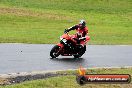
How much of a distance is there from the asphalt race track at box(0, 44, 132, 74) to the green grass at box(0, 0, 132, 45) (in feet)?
9.72

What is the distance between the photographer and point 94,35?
31.4 m

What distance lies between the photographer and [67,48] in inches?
758

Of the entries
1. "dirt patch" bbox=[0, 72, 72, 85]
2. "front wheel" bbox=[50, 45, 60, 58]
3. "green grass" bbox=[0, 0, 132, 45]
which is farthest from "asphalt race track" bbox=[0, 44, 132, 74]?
"green grass" bbox=[0, 0, 132, 45]

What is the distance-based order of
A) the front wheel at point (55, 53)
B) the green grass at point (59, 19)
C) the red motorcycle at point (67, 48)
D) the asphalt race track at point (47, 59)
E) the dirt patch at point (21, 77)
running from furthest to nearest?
the green grass at point (59, 19) → the red motorcycle at point (67, 48) → the front wheel at point (55, 53) → the asphalt race track at point (47, 59) → the dirt patch at point (21, 77)

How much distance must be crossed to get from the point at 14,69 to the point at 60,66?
2.10m

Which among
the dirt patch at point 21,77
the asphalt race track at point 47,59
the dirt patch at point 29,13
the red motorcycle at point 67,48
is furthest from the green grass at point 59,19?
the dirt patch at point 21,77

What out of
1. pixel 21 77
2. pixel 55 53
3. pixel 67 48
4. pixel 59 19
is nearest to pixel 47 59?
pixel 55 53

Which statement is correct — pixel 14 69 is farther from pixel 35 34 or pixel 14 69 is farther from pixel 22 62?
pixel 35 34

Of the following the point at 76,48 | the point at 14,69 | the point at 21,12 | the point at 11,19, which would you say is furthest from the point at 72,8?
the point at 14,69

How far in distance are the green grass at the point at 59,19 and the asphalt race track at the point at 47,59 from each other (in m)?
2.96

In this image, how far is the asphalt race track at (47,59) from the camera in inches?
637

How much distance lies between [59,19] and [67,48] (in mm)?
22339

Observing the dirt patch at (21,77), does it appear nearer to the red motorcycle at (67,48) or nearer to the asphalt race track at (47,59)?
the asphalt race track at (47,59)

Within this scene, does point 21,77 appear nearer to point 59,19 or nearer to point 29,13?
point 59,19
